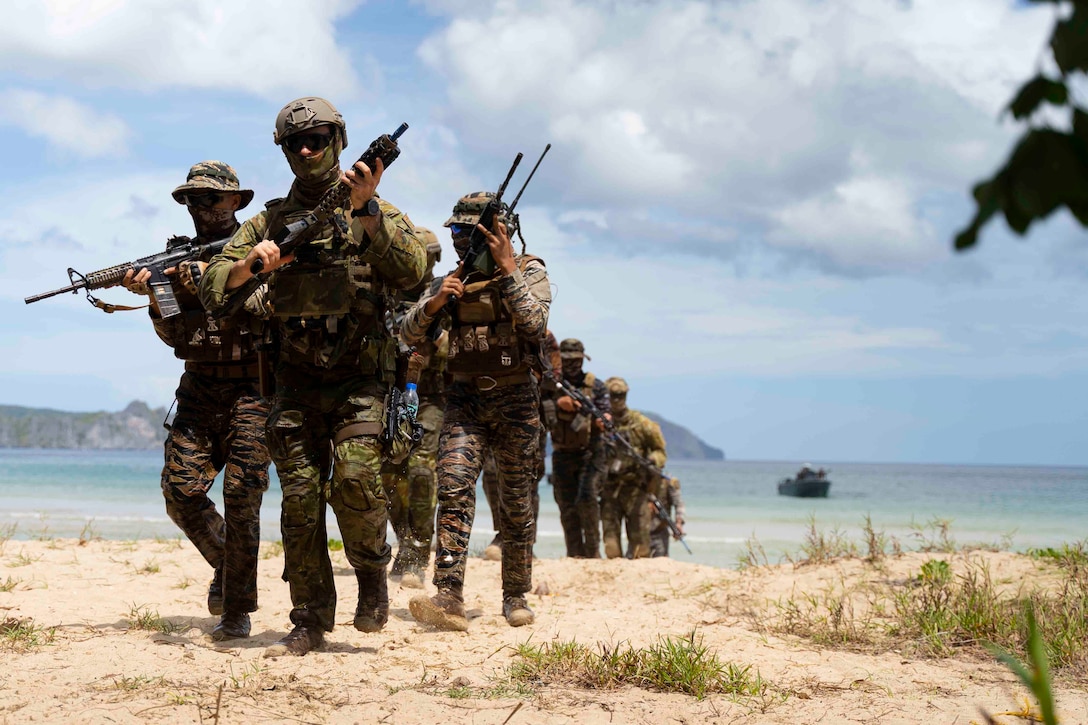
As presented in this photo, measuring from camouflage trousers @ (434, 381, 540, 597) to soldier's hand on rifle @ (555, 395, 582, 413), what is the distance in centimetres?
456

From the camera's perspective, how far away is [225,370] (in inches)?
233

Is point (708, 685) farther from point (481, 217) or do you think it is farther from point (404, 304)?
point (404, 304)

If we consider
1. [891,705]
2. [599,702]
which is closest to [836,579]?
[891,705]

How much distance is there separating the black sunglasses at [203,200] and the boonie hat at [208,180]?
0.12 ft

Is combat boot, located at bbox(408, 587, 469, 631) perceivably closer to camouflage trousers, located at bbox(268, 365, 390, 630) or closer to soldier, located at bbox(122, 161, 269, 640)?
camouflage trousers, located at bbox(268, 365, 390, 630)

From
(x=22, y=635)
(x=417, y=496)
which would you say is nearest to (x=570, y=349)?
(x=417, y=496)

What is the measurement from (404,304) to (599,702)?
478 cm

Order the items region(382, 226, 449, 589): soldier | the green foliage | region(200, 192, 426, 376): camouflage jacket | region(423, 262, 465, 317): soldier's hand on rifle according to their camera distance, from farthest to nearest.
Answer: region(382, 226, 449, 589): soldier → region(423, 262, 465, 317): soldier's hand on rifle → region(200, 192, 426, 376): camouflage jacket → the green foliage

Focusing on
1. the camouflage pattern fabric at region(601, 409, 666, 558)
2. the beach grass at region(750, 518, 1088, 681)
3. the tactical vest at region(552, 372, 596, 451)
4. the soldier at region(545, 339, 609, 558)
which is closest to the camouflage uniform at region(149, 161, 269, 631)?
the beach grass at region(750, 518, 1088, 681)

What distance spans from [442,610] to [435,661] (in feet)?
2.74

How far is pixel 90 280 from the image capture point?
6586 mm

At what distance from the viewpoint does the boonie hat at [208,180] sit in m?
6.09

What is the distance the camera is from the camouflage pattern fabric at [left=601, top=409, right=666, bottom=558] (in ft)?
40.7

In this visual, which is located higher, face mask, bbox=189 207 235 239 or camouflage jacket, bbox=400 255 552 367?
face mask, bbox=189 207 235 239
